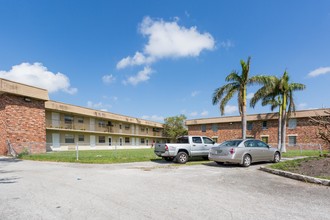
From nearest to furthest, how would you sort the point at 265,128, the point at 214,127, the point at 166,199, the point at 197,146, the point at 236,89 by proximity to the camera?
the point at 166,199 → the point at 197,146 → the point at 236,89 → the point at 265,128 → the point at 214,127

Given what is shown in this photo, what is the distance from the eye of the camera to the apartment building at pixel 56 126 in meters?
21.8

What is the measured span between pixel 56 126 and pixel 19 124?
1061 centimetres

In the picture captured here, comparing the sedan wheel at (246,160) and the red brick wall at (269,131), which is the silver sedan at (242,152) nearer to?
the sedan wheel at (246,160)

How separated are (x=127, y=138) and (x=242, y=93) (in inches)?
1361

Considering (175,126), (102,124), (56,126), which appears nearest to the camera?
(56,126)

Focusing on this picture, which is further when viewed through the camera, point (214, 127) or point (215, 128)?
point (214, 127)

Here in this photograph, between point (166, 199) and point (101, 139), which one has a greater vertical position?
point (166, 199)

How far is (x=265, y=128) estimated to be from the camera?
3656 cm

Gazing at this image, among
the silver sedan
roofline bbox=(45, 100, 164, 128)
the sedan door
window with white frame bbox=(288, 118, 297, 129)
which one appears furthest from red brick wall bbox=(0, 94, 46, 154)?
window with white frame bbox=(288, 118, 297, 129)

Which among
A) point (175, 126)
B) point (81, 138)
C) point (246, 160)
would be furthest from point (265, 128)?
point (81, 138)

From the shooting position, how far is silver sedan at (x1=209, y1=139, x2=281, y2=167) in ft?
38.3

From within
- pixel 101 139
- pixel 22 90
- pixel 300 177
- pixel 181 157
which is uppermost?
pixel 22 90

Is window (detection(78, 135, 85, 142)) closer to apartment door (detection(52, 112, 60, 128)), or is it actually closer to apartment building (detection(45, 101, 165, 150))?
apartment building (detection(45, 101, 165, 150))

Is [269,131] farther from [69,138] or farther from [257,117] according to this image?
[69,138]
